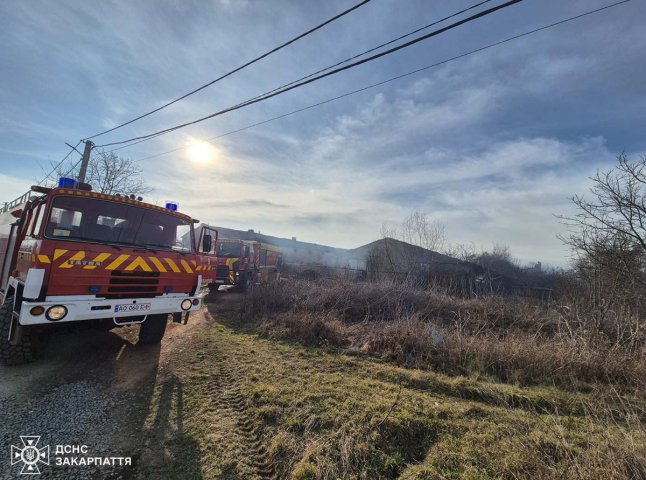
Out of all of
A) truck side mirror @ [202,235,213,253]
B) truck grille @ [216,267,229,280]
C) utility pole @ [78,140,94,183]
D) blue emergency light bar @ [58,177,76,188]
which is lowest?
truck grille @ [216,267,229,280]

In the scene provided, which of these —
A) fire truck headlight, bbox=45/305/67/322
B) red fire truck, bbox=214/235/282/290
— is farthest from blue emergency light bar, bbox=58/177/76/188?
red fire truck, bbox=214/235/282/290

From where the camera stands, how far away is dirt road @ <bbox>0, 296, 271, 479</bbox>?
2.81 m

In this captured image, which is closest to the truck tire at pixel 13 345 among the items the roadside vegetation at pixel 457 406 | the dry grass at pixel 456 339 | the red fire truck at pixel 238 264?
the roadside vegetation at pixel 457 406

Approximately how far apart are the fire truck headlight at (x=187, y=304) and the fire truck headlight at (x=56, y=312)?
1.71 m

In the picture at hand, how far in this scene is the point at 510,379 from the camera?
4949 mm

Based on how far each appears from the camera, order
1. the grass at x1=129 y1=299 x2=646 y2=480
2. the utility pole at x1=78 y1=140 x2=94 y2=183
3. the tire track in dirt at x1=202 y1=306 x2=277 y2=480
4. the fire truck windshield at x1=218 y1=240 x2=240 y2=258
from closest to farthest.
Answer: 1. the grass at x1=129 y1=299 x2=646 y2=480
2. the tire track in dirt at x1=202 y1=306 x2=277 y2=480
3. the utility pole at x1=78 y1=140 x2=94 y2=183
4. the fire truck windshield at x1=218 y1=240 x2=240 y2=258

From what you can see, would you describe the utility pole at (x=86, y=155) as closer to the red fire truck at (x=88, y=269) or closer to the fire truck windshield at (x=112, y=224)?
the red fire truck at (x=88, y=269)

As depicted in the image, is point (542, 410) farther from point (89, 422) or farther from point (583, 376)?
point (89, 422)

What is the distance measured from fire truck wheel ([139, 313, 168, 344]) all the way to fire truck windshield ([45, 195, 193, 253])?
4.90 ft

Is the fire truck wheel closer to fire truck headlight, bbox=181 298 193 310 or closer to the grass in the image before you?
fire truck headlight, bbox=181 298 193 310

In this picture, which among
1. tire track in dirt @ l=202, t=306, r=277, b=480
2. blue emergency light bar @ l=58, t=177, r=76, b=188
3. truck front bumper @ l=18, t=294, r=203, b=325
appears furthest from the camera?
blue emergency light bar @ l=58, t=177, r=76, b=188

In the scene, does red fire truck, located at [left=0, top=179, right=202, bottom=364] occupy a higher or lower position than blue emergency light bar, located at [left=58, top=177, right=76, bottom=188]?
lower

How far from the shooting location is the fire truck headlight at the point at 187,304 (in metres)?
5.39

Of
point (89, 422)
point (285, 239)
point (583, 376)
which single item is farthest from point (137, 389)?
point (285, 239)
